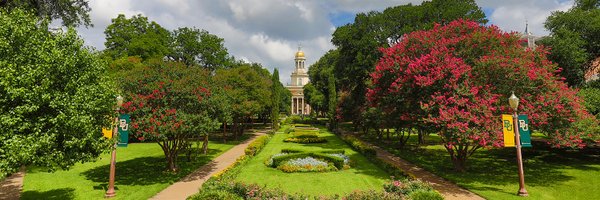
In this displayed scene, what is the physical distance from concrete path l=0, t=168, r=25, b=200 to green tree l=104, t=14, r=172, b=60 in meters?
27.3

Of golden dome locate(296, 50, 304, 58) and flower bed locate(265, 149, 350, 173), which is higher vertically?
golden dome locate(296, 50, 304, 58)

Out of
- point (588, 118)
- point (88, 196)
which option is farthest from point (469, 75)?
point (88, 196)

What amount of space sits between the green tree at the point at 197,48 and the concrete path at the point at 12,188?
35.4 meters

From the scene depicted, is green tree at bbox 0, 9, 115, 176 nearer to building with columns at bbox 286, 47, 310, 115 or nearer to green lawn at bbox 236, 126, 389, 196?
green lawn at bbox 236, 126, 389, 196

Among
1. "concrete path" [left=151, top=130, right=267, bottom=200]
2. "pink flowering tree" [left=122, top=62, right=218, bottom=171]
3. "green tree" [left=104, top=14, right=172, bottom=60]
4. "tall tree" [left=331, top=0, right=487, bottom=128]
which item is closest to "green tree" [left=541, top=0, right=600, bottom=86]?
"tall tree" [left=331, top=0, right=487, bottom=128]

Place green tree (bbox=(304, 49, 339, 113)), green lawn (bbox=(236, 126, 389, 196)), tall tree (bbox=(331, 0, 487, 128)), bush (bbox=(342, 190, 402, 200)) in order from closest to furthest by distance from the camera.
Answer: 1. bush (bbox=(342, 190, 402, 200))
2. green lawn (bbox=(236, 126, 389, 196))
3. tall tree (bbox=(331, 0, 487, 128))
4. green tree (bbox=(304, 49, 339, 113))

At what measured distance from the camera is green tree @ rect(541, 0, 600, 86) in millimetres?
22734

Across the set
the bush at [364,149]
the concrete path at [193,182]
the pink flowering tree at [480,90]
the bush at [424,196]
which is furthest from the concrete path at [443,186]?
the concrete path at [193,182]

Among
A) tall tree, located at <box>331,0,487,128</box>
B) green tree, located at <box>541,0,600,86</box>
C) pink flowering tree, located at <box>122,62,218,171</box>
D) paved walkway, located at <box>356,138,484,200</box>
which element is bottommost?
paved walkway, located at <box>356,138,484,200</box>

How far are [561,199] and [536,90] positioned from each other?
18.2 feet

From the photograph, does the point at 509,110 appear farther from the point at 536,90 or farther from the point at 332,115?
the point at 332,115

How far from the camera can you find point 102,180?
16.3 metres

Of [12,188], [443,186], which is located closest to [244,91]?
[12,188]

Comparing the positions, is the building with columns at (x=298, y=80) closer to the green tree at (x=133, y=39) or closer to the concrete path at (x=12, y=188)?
the green tree at (x=133, y=39)
